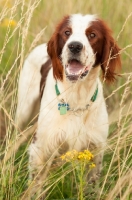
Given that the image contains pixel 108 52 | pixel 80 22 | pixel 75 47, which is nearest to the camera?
pixel 75 47

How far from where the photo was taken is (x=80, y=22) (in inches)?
130

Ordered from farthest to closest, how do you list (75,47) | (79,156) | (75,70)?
(75,70) < (75,47) < (79,156)

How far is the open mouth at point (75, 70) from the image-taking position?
312 centimetres

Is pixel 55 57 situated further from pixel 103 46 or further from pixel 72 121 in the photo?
pixel 72 121

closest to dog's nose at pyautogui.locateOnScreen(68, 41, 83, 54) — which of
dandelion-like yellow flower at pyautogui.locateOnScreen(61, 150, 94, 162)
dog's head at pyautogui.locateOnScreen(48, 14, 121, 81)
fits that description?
dog's head at pyautogui.locateOnScreen(48, 14, 121, 81)

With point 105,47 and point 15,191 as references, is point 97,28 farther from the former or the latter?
point 15,191

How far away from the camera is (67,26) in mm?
3334

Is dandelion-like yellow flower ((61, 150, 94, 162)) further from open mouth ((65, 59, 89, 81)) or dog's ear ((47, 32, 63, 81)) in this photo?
dog's ear ((47, 32, 63, 81))

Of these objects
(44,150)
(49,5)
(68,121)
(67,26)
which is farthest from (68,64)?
(49,5)

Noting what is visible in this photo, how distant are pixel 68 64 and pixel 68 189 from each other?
3.01 ft

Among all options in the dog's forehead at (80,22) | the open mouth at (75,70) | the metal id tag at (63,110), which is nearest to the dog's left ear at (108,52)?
the dog's forehead at (80,22)

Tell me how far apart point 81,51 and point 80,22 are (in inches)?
12.4

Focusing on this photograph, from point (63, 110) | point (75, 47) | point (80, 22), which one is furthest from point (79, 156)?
point (80, 22)

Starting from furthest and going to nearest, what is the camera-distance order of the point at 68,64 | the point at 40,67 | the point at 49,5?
the point at 49,5 < the point at 40,67 < the point at 68,64
